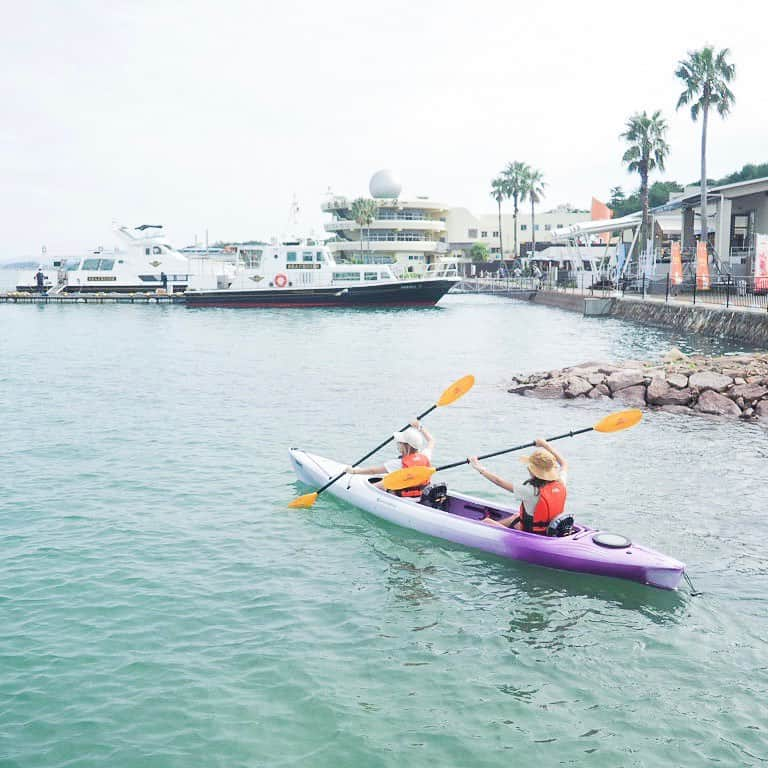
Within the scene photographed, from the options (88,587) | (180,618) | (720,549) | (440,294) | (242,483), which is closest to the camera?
(180,618)

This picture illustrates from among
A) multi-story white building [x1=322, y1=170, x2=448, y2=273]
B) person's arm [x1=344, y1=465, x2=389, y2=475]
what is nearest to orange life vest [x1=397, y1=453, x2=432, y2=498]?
person's arm [x1=344, y1=465, x2=389, y2=475]

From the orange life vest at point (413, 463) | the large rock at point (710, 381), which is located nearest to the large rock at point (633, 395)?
the large rock at point (710, 381)

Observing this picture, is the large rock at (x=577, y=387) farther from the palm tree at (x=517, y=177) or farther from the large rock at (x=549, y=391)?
the palm tree at (x=517, y=177)

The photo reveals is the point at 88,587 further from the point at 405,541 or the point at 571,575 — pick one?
the point at 571,575

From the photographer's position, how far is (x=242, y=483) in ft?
39.2

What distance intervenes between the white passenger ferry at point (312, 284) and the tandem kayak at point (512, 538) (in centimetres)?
4311

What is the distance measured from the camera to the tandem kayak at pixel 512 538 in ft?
26.1

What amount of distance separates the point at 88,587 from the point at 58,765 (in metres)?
2.93

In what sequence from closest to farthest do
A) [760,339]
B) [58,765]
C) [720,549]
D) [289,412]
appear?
[58,765] → [720,549] → [289,412] → [760,339]

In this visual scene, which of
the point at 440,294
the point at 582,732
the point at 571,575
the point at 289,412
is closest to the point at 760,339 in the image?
the point at 289,412

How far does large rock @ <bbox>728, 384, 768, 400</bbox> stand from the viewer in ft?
53.9

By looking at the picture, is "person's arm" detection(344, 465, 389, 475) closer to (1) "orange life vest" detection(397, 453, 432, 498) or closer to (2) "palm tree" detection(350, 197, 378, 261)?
(1) "orange life vest" detection(397, 453, 432, 498)

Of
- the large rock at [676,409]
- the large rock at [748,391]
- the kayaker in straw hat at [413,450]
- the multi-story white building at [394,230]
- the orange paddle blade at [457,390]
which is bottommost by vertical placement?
the large rock at [676,409]

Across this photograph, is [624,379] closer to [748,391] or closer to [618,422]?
[748,391]
